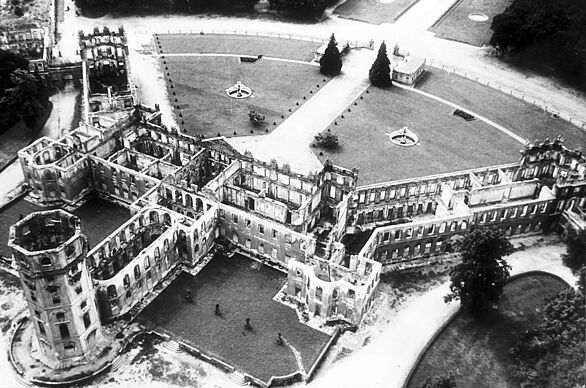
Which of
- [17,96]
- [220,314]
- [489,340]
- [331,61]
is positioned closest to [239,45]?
[331,61]

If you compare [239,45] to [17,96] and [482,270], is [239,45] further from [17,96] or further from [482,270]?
[482,270]

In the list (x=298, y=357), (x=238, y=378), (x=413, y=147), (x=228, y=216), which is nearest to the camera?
(x=238, y=378)

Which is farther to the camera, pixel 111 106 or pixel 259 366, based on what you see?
pixel 111 106

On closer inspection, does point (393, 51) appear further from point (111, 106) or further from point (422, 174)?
point (111, 106)

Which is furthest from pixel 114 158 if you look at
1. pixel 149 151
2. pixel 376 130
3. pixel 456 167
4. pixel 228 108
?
pixel 456 167

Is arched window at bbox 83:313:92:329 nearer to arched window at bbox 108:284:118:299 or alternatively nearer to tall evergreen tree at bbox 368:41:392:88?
arched window at bbox 108:284:118:299

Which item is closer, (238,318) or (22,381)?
(22,381)

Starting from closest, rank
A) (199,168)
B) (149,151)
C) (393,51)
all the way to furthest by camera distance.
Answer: (199,168), (149,151), (393,51)
